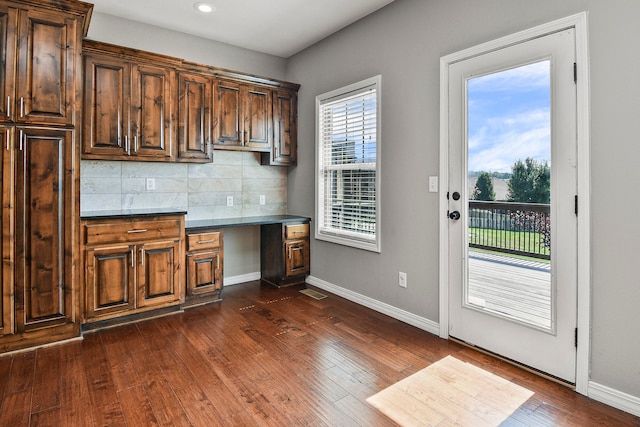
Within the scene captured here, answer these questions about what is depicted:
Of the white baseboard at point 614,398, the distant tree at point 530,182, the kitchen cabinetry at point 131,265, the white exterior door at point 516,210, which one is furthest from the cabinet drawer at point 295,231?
the white baseboard at point 614,398

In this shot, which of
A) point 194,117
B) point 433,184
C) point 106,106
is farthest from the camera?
point 194,117

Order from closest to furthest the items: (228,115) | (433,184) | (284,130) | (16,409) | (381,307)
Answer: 1. (16,409)
2. (433,184)
3. (381,307)
4. (228,115)
5. (284,130)

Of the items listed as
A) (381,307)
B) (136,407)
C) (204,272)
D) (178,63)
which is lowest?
(136,407)

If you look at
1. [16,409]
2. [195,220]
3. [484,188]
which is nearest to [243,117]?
[195,220]

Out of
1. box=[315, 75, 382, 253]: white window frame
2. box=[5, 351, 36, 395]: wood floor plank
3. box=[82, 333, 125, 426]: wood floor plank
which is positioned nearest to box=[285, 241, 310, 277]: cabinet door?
box=[315, 75, 382, 253]: white window frame

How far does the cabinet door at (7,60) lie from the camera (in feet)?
8.10

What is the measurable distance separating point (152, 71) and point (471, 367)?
11.8 feet

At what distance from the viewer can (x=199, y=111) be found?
12.1ft

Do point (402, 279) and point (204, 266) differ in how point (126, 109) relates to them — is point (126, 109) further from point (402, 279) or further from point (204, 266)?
point (402, 279)

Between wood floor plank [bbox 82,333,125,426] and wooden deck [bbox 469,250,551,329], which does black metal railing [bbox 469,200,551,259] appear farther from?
wood floor plank [bbox 82,333,125,426]

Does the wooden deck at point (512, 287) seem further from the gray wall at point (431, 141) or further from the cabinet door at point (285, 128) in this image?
the cabinet door at point (285, 128)

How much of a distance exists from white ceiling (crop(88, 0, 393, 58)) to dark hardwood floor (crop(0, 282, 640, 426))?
279cm

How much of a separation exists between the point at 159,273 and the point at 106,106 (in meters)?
1.53

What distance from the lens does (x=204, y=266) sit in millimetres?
3572
